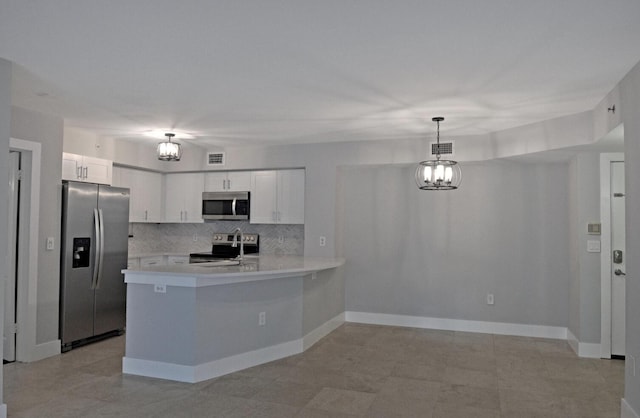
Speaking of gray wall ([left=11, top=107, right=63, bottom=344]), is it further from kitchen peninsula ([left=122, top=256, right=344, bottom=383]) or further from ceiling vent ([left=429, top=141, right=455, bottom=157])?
ceiling vent ([left=429, top=141, right=455, bottom=157])

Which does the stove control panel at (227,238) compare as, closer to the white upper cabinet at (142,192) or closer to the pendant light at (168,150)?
the white upper cabinet at (142,192)

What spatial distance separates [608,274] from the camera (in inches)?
187

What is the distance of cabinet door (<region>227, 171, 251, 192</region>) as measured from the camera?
670cm

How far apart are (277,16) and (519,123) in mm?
3412

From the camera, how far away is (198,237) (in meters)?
7.33

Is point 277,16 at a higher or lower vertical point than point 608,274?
higher

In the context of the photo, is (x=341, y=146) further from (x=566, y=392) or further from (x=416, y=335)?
(x=566, y=392)

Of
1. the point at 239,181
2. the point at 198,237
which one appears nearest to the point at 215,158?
the point at 239,181

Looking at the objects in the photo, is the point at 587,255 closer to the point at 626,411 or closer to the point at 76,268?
the point at 626,411

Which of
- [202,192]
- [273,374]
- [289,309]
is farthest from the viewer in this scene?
[202,192]

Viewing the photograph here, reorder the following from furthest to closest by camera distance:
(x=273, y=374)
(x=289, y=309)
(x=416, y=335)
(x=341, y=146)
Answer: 1. (x=341, y=146)
2. (x=416, y=335)
3. (x=289, y=309)
4. (x=273, y=374)

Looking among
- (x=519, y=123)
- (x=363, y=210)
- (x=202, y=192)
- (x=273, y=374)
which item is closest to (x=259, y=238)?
(x=202, y=192)

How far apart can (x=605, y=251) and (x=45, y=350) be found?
5.77 meters

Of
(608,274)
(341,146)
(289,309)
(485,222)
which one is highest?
(341,146)
